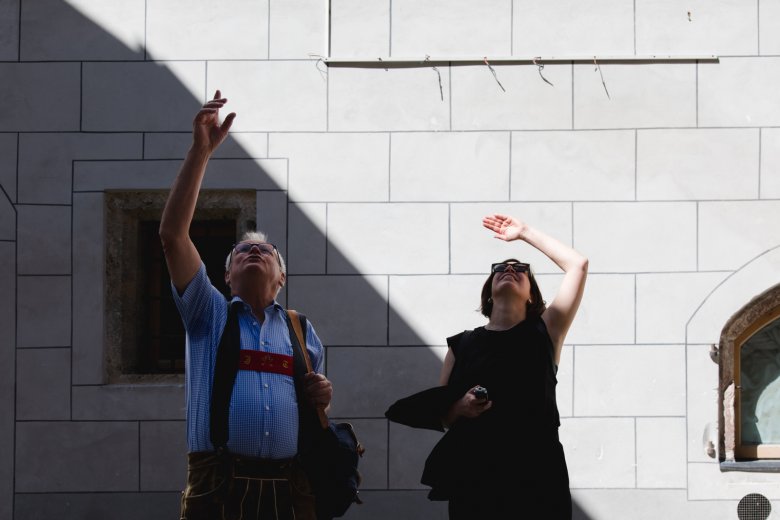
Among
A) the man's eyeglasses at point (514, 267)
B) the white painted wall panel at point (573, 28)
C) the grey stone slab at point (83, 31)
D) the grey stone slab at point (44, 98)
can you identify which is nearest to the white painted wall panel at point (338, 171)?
the white painted wall panel at point (573, 28)

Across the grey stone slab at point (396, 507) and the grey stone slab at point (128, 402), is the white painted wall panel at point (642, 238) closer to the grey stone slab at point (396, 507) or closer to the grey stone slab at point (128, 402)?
the grey stone slab at point (396, 507)

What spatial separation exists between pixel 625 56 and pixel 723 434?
7.49ft

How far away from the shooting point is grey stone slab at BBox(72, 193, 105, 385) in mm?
5934

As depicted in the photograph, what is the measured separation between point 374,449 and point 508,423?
216cm

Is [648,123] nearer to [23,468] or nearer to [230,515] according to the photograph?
[230,515]

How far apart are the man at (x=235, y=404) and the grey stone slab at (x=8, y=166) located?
3004 mm

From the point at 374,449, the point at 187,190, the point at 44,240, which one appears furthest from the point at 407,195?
the point at 187,190

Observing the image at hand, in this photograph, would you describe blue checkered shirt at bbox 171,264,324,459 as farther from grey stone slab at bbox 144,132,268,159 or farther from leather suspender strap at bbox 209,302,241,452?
grey stone slab at bbox 144,132,268,159

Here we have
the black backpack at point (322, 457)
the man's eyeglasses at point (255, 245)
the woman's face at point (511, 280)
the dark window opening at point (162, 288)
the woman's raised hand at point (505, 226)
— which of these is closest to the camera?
the black backpack at point (322, 457)

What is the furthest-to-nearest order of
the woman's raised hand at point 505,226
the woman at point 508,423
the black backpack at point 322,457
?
1. the woman's raised hand at point 505,226
2. the woman at point 508,423
3. the black backpack at point 322,457

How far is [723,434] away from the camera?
585 cm

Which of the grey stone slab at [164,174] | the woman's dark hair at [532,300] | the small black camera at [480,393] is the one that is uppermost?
the grey stone slab at [164,174]

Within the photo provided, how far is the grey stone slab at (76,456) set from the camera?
5898mm

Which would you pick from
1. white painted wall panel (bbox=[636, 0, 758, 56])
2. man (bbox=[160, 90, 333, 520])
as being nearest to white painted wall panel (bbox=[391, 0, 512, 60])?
white painted wall panel (bbox=[636, 0, 758, 56])
